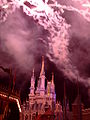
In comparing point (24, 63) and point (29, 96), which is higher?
point (24, 63)

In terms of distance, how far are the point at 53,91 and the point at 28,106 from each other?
36.7 feet

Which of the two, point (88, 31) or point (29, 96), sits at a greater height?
point (88, 31)

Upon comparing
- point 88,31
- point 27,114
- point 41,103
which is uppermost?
point 88,31

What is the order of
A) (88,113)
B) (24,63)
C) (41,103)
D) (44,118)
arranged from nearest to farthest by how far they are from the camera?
1. (44,118)
2. (88,113)
3. (24,63)
4. (41,103)

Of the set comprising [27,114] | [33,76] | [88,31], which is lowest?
[27,114]

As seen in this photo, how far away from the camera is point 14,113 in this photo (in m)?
23.4

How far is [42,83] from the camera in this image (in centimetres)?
6538

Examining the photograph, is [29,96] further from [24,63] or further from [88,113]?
[88,113]

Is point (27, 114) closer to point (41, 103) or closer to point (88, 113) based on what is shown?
point (41, 103)

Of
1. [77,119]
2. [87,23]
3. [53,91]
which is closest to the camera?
[77,119]

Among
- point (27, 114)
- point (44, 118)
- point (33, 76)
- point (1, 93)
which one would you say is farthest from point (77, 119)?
point (33, 76)

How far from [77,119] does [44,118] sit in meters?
9.98

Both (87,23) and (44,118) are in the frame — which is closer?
(44,118)

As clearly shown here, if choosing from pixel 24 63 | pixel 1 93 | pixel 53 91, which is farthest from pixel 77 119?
pixel 53 91
